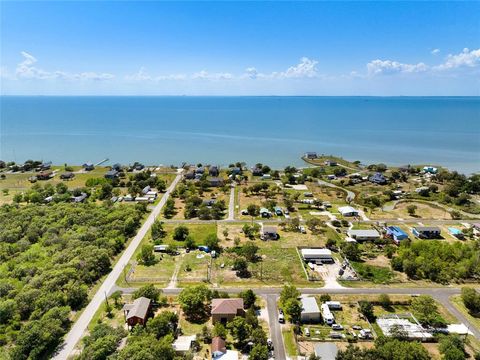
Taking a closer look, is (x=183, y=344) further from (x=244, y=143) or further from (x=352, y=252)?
(x=244, y=143)

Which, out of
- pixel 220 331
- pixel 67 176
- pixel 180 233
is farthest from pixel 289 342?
pixel 67 176

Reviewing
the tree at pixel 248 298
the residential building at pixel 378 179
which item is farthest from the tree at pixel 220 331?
the residential building at pixel 378 179

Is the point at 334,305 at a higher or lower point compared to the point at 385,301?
lower

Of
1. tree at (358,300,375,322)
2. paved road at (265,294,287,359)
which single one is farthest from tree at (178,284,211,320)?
tree at (358,300,375,322)

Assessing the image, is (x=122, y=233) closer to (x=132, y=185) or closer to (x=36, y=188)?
(x=132, y=185)

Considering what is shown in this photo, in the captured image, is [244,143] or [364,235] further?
[244,143]

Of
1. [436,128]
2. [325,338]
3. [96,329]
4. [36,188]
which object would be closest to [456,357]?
[325,338]
